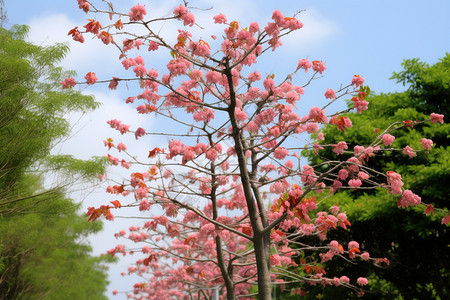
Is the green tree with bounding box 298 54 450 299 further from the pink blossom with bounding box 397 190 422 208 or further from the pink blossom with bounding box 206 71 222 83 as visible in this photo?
the pink blossom with bounding box 206 71 222 83

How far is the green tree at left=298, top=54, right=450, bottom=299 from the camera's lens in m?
11.3

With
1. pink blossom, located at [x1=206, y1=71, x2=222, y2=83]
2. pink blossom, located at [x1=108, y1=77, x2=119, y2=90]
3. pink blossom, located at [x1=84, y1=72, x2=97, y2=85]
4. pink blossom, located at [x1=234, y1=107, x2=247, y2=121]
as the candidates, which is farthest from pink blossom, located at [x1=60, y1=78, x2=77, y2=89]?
pink blossom, located at [x1=234, y1=107, x2=247, y2=121]

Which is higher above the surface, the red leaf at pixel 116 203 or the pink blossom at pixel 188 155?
the pink blossom at pixel 188 155

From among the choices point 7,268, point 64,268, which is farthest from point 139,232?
point 64,268

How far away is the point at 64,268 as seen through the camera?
24562mm

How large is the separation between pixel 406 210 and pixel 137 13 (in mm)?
7749

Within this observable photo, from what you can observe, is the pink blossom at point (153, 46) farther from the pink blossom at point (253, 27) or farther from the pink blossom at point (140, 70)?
the pink blossom at point (253, 27)

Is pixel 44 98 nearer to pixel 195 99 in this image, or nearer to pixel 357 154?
pixel 195 99

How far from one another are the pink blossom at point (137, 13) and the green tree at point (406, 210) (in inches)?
285

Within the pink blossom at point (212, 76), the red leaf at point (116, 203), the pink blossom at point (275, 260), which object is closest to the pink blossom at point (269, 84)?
the pink blossom at point (212, 76)

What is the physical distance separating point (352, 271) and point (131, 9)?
9935 millimetres

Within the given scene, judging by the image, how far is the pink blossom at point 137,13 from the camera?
20.9 ft

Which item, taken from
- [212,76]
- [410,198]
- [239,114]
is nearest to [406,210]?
[410,198]

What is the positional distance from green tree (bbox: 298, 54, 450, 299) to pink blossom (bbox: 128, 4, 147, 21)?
723 centimetres
